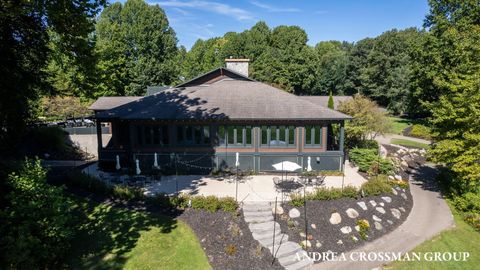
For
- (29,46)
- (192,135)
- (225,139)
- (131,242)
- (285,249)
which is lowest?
(285,249)

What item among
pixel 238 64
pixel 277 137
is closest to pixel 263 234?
pixel 277 137

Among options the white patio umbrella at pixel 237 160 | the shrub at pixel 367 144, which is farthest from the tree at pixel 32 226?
the shrub at pixel 367 144

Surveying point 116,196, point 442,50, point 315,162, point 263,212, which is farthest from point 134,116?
point 442,50

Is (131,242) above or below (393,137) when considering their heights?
below

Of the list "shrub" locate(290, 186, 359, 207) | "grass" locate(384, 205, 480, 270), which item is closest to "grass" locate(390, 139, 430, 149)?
"grass" locate(384, 205, 480, 270)

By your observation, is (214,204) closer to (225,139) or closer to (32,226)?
(225,139)

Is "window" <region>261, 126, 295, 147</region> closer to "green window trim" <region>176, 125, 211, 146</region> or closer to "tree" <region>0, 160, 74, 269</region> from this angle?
"green window trim" <region>176, 125, 211, 146</region>

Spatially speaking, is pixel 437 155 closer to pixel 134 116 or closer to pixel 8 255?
pixel 134 116
